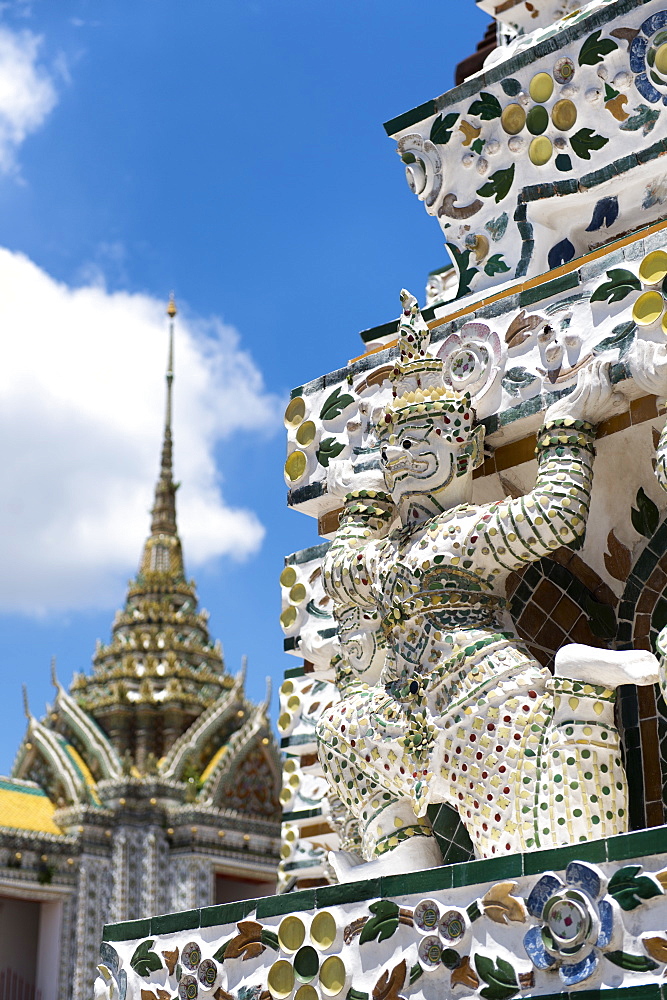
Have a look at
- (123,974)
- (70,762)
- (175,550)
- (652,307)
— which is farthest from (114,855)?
(652,307)

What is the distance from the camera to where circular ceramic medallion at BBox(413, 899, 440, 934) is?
12.5ft

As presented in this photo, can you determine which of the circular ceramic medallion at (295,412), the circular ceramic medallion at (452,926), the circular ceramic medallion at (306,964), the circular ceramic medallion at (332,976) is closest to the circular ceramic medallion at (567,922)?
the circular ceramic medallion at (452,926)

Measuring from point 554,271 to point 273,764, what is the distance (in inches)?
675

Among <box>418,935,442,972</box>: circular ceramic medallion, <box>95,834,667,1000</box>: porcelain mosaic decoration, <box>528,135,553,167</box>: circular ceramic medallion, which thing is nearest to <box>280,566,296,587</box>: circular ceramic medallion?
<box>95,834,667,1000</box>: porcelain mosaic decoration

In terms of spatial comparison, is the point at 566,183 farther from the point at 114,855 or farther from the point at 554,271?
the point at 114,855

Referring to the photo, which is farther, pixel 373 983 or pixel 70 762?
pixel 70 762

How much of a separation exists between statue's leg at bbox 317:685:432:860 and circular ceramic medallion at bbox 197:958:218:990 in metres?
0.71

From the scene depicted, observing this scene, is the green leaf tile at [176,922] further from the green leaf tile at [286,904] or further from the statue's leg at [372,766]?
the statue's leg at [372,766]

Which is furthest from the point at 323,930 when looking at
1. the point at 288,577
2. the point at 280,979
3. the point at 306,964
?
the point at 288,577

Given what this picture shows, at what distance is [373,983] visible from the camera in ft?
12.9

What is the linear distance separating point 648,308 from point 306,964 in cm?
234

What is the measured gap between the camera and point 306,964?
4156 mm

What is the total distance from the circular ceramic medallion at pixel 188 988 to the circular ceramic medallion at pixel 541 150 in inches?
136

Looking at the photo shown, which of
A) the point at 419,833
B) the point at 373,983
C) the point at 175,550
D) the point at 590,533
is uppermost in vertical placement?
the point at 175,550
